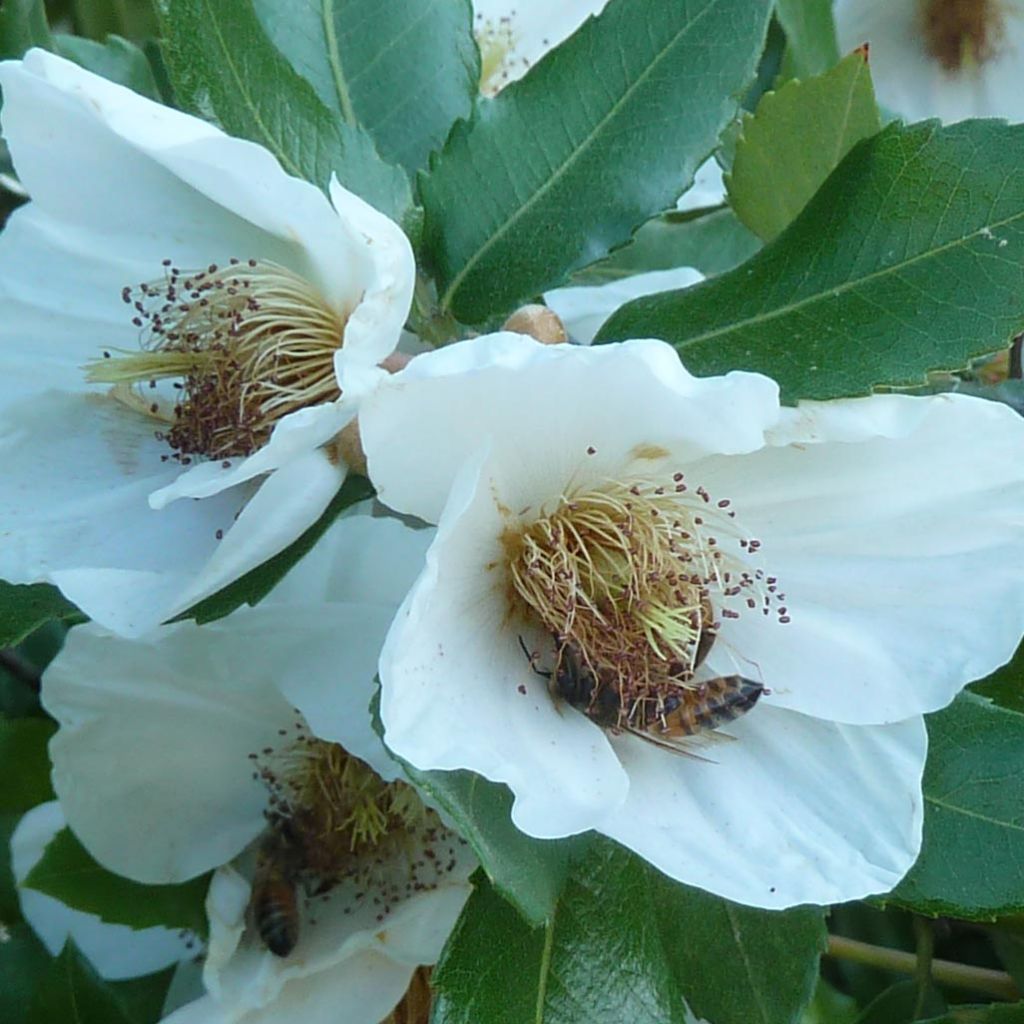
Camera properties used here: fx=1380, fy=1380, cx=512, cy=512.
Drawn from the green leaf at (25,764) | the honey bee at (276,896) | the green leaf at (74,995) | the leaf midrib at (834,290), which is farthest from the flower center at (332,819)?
the leaf midrib at (834,290)

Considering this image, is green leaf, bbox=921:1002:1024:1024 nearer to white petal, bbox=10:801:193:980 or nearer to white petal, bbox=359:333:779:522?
white petal, bbox=359:333:779:522

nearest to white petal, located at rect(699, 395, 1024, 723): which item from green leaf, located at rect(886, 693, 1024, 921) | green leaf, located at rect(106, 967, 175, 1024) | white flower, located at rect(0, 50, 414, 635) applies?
green leaf, located at rect(886, 693, 1024, 921)

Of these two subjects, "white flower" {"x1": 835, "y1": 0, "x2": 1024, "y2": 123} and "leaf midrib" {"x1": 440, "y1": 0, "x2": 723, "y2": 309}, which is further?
"white flower" {"x1": 835, "y1": 0, "x2": 1024, "y2": 123}

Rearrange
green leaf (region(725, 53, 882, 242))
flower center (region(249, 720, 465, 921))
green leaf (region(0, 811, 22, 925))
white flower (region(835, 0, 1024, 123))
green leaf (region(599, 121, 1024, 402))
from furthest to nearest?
white flower (region(835, 0, 1024, 123)) → green leaf (region(0, 811, 22, 925)) → flower center (region(249, 720, 465, 921)) → green leaf (region(725, 53, 882, 242)) → green leaf (region(599, 121, 1024, 402))

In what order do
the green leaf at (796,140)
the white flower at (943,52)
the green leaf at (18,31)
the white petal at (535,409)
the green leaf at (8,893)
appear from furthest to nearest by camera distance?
the white flower at (943,52) < the green leaf at (8,893) < the green leaf at (18,31) < the green leaf at (796,140) < the white petal at (535,409)

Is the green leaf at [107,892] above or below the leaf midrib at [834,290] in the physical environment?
below

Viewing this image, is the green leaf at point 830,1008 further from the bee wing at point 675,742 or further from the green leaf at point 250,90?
the green leaf at point 250,90

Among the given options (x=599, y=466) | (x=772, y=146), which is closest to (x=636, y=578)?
(x=599, y=466)
